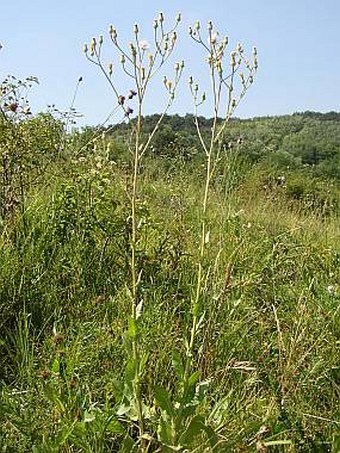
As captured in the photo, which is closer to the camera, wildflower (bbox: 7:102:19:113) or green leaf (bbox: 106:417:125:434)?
green leaf (bbox: 106:417:125:434)

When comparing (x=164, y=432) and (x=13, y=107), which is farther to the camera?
(x=13, y=107)

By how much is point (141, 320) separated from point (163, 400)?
0.62 metres

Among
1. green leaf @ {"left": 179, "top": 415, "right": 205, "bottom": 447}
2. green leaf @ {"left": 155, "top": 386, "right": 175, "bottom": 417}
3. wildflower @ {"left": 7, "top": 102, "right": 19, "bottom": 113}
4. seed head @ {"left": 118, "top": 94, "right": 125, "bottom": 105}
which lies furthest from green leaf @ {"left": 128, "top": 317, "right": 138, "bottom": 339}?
wildflower @ {"left": 7, "top": 102, "right": 19, "bottom": 113}

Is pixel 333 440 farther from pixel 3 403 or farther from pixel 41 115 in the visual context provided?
pixel 41 115

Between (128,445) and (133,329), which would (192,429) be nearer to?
(128,445)

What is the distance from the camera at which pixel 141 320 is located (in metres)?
2.28

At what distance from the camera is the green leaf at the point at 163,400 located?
1.67 m

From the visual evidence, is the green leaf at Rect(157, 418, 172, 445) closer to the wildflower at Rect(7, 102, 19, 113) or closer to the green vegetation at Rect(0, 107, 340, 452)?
the green vegetation at Rect(0, 107, 340, 452)

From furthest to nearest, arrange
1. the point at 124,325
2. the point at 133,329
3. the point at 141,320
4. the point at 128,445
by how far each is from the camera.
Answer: the point at 124,325
the point at 141,320
the point at 128,445
the point at 133,329

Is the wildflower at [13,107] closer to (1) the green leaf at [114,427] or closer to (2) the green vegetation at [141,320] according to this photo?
(2) the green vegetation at [141,320]

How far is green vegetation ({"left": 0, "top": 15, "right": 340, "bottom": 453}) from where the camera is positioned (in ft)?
5.88

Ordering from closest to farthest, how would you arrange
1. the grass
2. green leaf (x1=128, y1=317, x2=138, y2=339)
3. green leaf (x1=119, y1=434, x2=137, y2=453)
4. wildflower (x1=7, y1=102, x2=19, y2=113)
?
green leaf (x1=128, y1=317, x2=138, y2=339) < green leaf (x1=119, y1=434, x2=137, y2=453) < the grass < wildflower (x1=7, y1=102, x2=19, y2=113)

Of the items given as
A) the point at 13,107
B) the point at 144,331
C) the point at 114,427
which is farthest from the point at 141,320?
the point at 13,107

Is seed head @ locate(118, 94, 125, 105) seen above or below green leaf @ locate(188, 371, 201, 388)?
above
